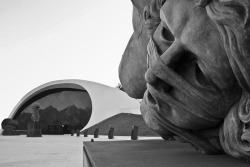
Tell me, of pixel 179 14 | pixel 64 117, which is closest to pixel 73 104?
pixel 64 117

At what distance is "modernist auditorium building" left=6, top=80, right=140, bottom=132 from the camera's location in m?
22.8

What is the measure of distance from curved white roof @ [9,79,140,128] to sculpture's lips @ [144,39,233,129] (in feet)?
61.7

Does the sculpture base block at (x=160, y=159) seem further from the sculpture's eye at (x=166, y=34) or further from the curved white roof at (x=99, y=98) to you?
the curved white roof at (x=99, y=98)

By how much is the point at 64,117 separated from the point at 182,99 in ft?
84.3

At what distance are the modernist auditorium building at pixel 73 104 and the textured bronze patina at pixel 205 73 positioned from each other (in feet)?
63.3

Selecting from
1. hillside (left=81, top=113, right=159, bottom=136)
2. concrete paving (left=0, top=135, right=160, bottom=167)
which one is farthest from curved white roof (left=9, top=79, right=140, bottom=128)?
concrete paving (left=0, top=135, right=160, bottom=167)

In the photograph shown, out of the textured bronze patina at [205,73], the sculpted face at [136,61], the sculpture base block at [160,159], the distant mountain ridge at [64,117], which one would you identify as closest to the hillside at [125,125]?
the distant mountain ridge at [64,117]

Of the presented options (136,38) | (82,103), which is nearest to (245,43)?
(136,38)

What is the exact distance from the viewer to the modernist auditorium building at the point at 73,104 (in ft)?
74.7

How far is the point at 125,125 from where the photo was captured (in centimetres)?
1744

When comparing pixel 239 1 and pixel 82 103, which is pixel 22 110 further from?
pixel 239 1

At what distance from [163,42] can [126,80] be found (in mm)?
1688

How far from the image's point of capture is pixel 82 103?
2675 cm

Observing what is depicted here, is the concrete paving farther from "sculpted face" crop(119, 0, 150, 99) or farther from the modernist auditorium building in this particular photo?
the modernist auditorium building
